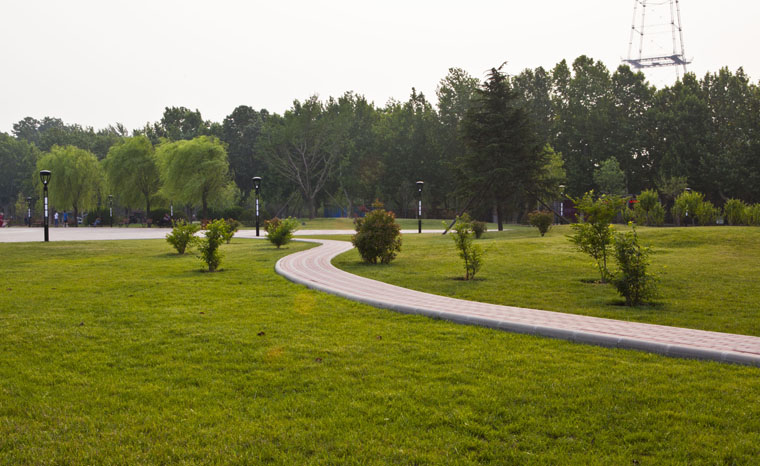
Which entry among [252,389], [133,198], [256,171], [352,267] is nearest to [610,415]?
[252,389]

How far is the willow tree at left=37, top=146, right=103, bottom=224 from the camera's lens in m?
54.4

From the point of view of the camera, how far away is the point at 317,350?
533cm

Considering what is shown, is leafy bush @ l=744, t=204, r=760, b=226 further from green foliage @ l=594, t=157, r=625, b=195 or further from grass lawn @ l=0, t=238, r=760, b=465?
green foliage @ l=594, t=157, r=625, b=195

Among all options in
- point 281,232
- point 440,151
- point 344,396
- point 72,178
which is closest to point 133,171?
point 72,178

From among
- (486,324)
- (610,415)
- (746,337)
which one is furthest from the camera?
(486,324)

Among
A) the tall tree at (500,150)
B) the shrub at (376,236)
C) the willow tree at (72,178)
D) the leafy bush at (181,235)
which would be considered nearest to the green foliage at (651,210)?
the tall tree at (500,150)

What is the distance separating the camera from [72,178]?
5466 centimetres

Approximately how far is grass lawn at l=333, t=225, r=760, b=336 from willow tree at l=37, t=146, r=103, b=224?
4891 centimetres

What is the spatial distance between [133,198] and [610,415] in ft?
185

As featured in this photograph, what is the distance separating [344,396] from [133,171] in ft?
178

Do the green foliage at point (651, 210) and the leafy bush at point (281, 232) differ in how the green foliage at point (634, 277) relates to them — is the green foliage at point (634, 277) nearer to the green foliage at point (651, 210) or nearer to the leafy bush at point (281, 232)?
the leafy bush at point (281, 232)

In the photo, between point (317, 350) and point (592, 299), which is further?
point (592, 299)

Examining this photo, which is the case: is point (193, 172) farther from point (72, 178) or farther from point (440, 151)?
point (440, 151)

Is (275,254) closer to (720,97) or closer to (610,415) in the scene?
(610,415)
